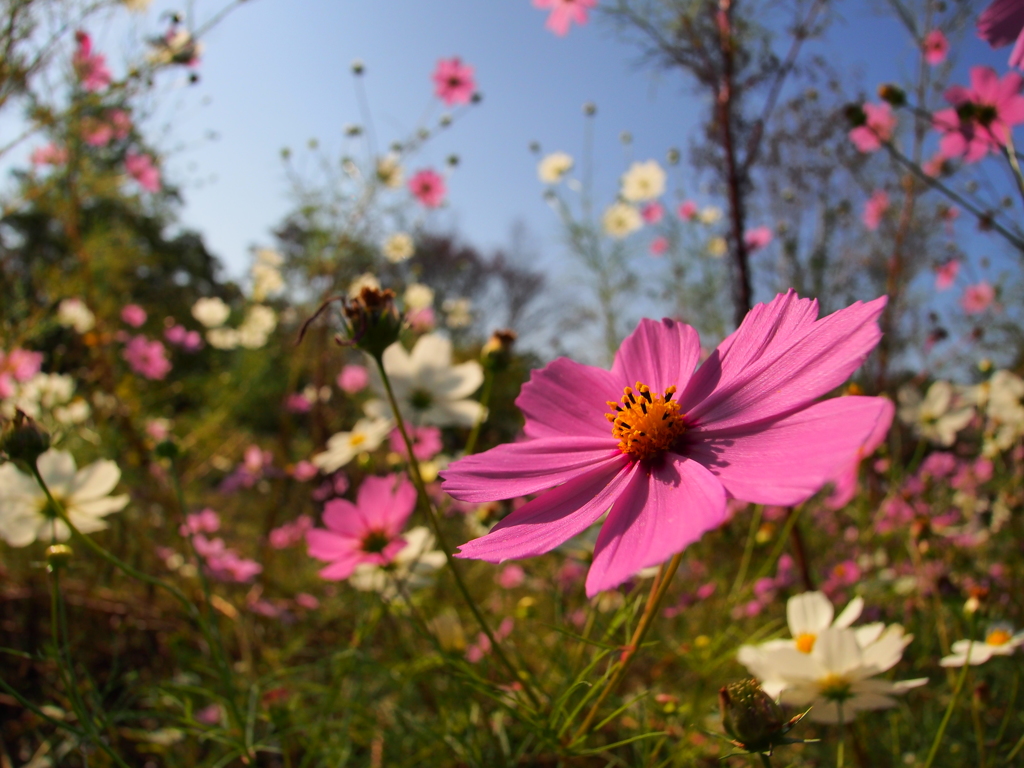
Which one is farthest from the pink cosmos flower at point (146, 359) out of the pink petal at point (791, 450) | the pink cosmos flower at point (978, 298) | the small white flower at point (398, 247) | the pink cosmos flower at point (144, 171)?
the pink cosmos flower at point (978, 298)

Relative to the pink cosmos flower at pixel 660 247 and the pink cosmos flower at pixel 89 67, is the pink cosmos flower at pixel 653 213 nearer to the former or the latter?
the pink cosmos flower at pixel 660 247

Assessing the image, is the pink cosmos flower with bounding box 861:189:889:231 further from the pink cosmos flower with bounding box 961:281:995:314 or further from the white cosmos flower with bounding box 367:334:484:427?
the white cosmos flower with bounding box 367:334:484:427

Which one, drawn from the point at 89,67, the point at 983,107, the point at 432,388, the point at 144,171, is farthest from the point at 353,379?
the point at 983,107

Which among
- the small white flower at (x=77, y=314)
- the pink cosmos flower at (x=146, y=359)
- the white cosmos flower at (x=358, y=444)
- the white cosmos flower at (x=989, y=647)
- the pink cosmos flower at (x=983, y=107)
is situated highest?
the pink cosmos flower at (x=983, y=107)

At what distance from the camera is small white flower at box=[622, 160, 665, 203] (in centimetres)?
241

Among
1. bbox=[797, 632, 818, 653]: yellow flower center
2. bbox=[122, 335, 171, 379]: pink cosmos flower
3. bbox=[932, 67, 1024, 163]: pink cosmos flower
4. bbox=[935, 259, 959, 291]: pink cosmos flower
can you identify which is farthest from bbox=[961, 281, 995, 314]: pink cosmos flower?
bbox=[122, 335, 171, 379]: pink cosmos flower

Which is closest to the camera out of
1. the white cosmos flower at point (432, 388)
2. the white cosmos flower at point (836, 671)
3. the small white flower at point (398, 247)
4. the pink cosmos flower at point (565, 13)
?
the white cosmos flower at point (836, 671)

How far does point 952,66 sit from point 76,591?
300 centimetres

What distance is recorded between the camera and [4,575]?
1006mm

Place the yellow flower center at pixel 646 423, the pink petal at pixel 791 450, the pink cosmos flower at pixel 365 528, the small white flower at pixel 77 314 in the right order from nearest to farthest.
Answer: the pink petal at pixel 791 450 → the yellow flower center at pixel 646 423 → the pink cosmos flower at pixel 365 528 → the small white flower at pixel 77 314

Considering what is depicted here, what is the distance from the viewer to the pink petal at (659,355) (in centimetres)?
35

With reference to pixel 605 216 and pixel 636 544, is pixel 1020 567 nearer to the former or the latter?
pixel 636 544

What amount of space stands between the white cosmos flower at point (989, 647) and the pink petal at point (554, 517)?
13.2 inches

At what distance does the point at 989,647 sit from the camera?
19.5 inches
